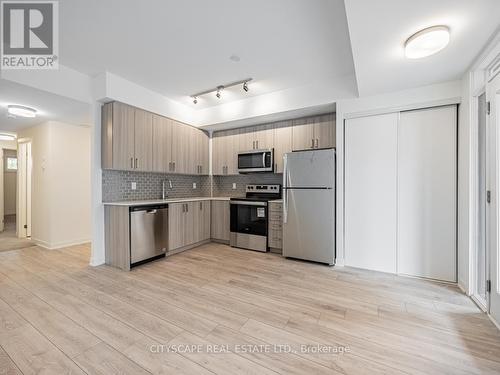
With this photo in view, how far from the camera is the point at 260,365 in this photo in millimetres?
1440

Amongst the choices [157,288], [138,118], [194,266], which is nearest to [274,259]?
[194,266]

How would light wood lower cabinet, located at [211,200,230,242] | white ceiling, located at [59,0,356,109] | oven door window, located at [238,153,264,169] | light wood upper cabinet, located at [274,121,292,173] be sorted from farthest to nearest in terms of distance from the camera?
light wood lower cabinet, located at [211,200,230,242], oven door window, located at [238,153,264,169], light wood upper cabinet, located at [274,121,292,173], white ceiling, located at [59,0,356,109]

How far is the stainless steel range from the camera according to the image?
12.8 feet

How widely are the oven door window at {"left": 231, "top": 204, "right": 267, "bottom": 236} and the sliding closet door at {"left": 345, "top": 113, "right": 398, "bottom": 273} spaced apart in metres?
1.38

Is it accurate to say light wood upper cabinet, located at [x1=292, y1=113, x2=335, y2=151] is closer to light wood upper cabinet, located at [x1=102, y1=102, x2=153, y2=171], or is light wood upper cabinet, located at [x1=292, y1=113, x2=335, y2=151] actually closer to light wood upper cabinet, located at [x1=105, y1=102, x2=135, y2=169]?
light wood upper cabinet, located at [x1=102, y1=102, x2=153, y2=171]

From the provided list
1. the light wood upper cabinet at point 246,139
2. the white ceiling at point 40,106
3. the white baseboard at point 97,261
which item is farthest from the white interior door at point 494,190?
the white ceiling at point 40,106

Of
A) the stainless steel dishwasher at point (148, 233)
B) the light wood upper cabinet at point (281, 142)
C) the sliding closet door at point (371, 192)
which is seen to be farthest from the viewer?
the light wood upper cabinet at point (281, 142)

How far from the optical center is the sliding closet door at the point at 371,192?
293 cm

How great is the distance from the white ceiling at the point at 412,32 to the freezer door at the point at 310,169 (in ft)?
3.56

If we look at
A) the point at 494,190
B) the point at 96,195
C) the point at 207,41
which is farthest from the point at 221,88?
the point at 494,190

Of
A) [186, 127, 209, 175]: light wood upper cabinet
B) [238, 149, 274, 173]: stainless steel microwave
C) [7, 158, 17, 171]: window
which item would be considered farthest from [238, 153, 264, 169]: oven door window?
[7, 158, 17, 171]: window

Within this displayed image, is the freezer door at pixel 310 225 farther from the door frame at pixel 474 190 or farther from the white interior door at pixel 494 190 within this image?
the white interior door at pixel 494 190

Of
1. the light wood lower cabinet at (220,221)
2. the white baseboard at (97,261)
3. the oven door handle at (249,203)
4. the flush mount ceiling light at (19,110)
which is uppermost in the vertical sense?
the flush mount ceiling light at (19,110)

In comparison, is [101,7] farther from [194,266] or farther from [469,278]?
[469,278]
